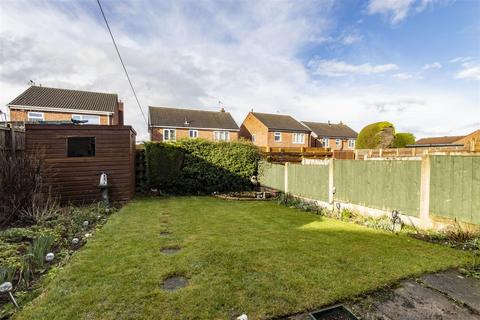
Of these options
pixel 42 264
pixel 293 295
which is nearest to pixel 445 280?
pixel 293 295

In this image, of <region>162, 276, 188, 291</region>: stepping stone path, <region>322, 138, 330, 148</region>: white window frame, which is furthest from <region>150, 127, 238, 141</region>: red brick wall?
<region>162, 276, 188, 291</region>: stepping stone path

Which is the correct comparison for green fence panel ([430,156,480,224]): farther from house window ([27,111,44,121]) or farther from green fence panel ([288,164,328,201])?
house window ([27,111,44,121])

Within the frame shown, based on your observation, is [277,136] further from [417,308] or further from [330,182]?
[417,308]

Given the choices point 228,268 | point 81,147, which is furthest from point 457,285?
point 81,147

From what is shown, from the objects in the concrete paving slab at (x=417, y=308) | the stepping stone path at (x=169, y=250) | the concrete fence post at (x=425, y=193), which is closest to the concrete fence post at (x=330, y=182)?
the concrete fence post at (x=425, y=193)

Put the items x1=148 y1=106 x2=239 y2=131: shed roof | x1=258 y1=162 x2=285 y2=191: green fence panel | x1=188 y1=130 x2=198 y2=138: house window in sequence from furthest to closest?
x1=188 y1=130 x2=198 y2=138: house window → x1=148 y1=106 x2=239 y2=131: shed roof → x1=258 y1=162 x2=285 y2=191: green fence panel

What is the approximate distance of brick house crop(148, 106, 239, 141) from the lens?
25.2 m

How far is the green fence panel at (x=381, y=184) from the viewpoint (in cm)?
534

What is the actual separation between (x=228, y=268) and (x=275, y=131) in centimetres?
2602

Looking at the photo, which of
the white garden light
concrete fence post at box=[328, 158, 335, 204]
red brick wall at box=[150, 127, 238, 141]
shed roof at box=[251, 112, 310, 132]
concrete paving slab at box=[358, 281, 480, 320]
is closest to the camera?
concrete paving slab at box=[358, 281, 480, 320]

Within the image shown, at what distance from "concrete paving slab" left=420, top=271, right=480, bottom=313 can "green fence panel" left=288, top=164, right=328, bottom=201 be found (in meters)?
4.72

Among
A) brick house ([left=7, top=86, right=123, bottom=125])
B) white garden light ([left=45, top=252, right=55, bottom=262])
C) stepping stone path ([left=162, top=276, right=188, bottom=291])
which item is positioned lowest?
stepping stone path ([left=162, top=276, right=188, bottom=291])

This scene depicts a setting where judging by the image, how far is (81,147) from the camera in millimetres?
8523

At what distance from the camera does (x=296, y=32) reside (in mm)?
9281
